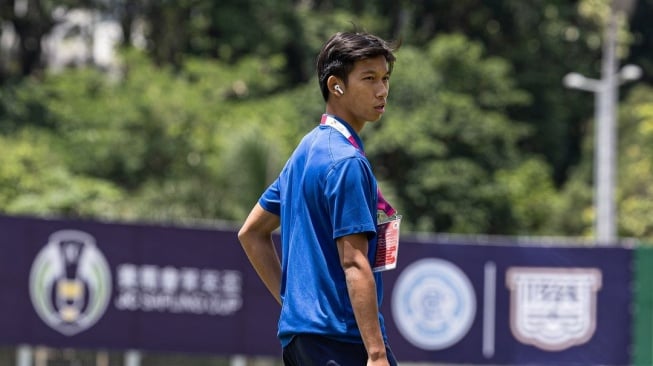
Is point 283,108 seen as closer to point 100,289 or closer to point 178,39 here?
point 178,39

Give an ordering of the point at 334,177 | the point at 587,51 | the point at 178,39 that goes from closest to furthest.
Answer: the point at 334,177 → the point at 178,39 → the point at 587,51

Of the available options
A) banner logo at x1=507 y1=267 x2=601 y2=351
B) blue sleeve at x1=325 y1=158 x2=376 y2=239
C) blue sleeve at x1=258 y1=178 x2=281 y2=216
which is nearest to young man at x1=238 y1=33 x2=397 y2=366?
blue sleeve at x1=325 y1=158 x2=376 y2=239

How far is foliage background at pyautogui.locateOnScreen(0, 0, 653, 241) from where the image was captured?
30.6 m

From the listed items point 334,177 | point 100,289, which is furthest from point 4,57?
point 334,177

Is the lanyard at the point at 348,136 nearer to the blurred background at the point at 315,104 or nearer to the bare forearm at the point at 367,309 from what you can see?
the bare forearm at the point at 367,309

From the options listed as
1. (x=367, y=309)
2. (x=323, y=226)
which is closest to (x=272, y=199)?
(x=323, y=226)

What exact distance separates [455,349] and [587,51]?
3162 centimetres

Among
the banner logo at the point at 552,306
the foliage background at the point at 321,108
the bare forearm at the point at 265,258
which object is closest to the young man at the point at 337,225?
the bare forearm at the point at 265,258

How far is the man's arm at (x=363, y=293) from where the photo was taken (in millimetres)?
3684

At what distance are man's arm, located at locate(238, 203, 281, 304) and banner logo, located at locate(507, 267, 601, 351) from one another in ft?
27.3

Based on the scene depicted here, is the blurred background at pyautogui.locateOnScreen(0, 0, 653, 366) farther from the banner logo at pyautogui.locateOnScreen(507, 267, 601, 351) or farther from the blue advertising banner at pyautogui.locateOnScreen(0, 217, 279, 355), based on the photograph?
the blue advertising banner at pyautogui.locateOnScreen(0, 217, 279, 355)

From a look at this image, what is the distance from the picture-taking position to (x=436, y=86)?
111 feet

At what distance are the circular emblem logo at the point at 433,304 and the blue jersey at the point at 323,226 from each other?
27.3ft

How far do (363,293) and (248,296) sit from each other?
8.37 m
